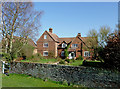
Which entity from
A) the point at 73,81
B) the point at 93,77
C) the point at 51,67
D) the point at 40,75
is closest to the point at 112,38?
the point at 93,77

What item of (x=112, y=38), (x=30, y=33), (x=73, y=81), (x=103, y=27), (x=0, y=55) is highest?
Answer: (x=103, y=27)

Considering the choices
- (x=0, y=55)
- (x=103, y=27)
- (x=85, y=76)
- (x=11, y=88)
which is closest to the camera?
(x=11, y=88)

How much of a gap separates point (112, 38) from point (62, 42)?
23969mm

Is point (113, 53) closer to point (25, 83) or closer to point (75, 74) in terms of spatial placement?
point (75, 74)

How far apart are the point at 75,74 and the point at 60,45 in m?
23.6

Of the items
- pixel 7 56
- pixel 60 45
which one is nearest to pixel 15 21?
pixel 7 56

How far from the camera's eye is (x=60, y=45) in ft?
105

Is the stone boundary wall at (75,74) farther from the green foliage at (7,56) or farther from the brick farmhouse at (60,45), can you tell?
the brick farmhouse at (60,45)

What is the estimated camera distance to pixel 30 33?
45.0ft

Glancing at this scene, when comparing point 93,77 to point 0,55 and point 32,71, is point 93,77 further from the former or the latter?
point 0,55

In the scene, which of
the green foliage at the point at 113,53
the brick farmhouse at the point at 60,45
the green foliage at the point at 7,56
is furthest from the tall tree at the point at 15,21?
the brick farmhouse at the point at 60,45

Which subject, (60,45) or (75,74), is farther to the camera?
(60,45)

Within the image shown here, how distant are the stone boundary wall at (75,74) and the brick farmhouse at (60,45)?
19194 millimetres

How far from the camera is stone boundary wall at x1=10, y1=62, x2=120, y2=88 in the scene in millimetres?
6980
